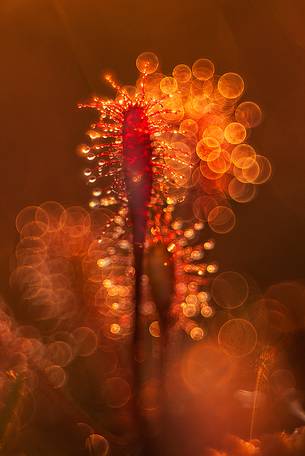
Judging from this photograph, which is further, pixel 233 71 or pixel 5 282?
pixel 233 71

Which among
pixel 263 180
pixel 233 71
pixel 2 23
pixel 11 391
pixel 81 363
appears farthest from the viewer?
pixel 2 23

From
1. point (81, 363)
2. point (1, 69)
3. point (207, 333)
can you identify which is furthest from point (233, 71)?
point (81, 363)

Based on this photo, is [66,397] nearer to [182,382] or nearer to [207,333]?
[182,382]

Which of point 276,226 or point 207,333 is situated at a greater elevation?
point 276,226

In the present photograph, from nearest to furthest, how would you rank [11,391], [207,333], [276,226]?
[11,391] < [207,333] < [276,226]

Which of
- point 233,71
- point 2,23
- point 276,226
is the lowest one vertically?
point 276,226
